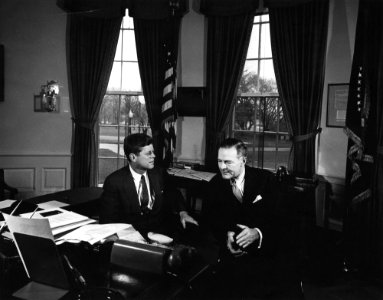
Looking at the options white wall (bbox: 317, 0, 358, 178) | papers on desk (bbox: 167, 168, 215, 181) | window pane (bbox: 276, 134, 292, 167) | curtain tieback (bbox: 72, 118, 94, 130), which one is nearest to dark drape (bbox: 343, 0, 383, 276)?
white wall (bbox: 317, 0, 358, 178)

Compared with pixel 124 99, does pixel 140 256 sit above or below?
below

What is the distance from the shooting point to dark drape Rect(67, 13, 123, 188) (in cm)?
510

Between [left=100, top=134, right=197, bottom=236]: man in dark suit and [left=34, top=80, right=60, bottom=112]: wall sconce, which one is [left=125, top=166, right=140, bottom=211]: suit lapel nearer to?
[left=100, top=134, right=197, bottom=236]: man in dark suit

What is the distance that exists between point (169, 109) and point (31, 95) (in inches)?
74.0

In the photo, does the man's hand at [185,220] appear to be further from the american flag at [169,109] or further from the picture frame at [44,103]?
the picture frame at [44,103]

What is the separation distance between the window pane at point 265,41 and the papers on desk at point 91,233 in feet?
11.6

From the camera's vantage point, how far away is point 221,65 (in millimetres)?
4770

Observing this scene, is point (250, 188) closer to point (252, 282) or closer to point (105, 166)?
point (252, 282)

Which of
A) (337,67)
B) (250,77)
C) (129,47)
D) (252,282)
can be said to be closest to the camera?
(252,282)

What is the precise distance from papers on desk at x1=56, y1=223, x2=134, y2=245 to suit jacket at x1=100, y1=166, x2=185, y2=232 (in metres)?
0.48

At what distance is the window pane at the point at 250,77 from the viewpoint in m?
4.80

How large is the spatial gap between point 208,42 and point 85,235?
12.2ft

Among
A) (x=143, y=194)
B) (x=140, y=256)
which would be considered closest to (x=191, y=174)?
(x=143, y=194)

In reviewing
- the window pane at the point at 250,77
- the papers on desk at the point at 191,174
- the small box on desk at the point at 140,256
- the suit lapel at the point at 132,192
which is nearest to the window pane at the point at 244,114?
the window pane at the point at 250,77
